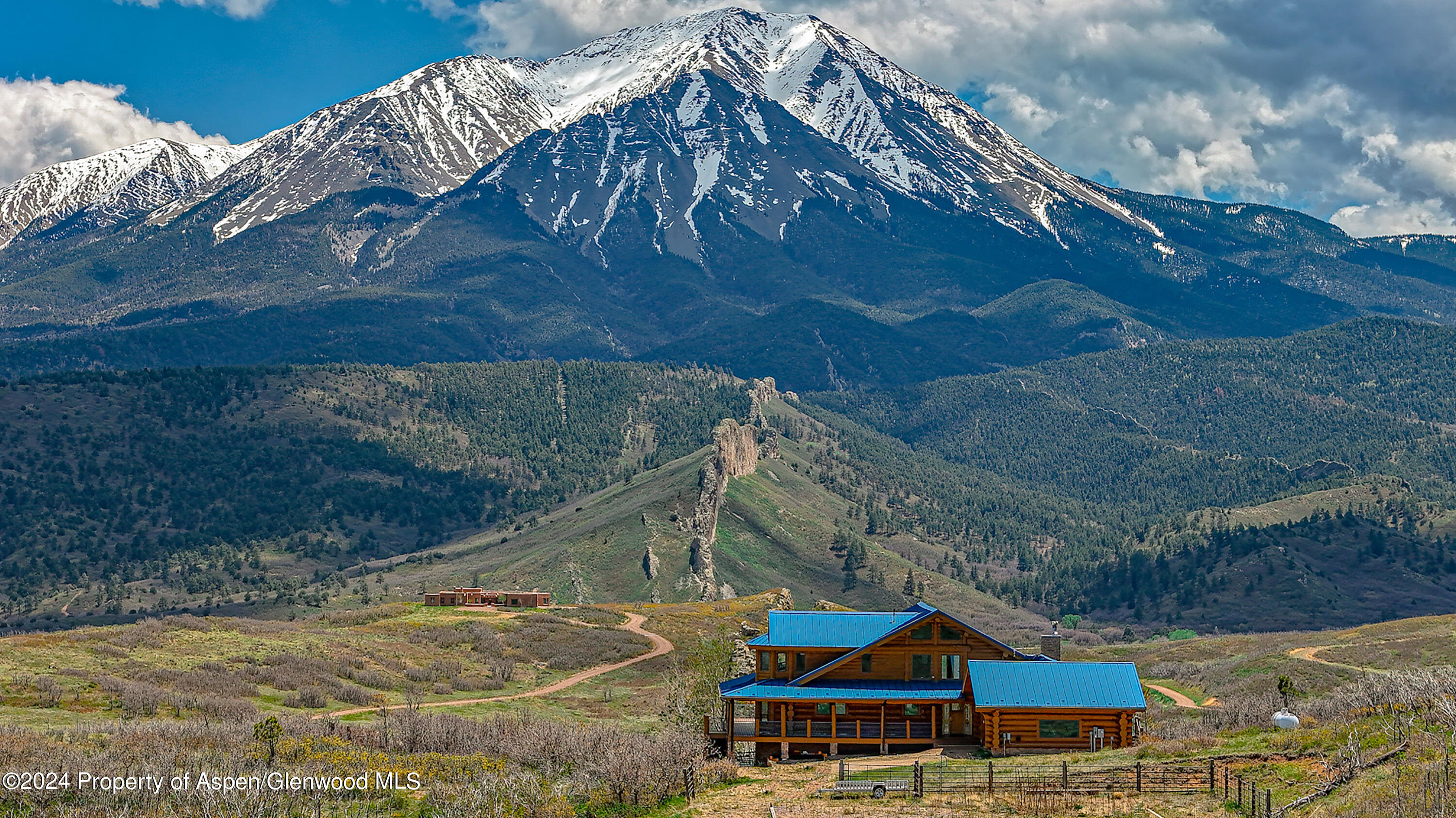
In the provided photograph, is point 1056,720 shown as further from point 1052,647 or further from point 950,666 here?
point 1052,647

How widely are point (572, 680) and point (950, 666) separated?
38.4 metres

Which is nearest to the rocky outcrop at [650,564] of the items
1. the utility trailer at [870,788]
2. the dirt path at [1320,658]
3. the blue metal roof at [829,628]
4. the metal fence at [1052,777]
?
the dirt path at [1320,658]

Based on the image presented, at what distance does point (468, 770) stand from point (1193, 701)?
53274 millimetres

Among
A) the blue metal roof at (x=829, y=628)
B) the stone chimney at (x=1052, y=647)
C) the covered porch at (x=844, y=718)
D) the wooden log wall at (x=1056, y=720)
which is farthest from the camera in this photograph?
the stone chimney at (x=1052, y=647)

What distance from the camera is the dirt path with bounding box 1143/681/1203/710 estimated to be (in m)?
81.6

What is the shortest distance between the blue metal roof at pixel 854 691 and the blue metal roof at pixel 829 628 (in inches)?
76.5

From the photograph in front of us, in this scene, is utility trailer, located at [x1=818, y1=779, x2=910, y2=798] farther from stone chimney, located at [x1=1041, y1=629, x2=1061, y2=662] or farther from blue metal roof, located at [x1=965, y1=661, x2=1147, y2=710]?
stone chimney, located at [x1=1041, y1=629, x2=1061, y2=662]

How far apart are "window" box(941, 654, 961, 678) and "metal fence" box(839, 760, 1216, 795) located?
11.5 meters

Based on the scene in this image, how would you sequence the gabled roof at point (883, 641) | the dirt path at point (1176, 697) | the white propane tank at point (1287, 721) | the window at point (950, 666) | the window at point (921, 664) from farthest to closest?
the dirt path at point (1176, 697)
the window at point (921, 664)
the window at point (950, 666)
the gabled roof at point (883, 641)
the white propane tank at point (1287, 721)

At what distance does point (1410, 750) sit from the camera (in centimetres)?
4172

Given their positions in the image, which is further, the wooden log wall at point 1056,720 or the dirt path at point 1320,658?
the dirt path at point 1320,658

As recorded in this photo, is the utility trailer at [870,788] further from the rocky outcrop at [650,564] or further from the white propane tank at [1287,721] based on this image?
the rocky outcrop at [650,564]

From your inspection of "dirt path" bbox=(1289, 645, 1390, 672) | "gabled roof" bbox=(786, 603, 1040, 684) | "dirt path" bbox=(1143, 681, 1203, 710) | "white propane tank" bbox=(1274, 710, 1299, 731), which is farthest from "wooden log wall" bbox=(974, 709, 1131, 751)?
"dirt path" bbox=(1289, 645, 1390, 672)

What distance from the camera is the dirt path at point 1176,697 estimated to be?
268 ft
